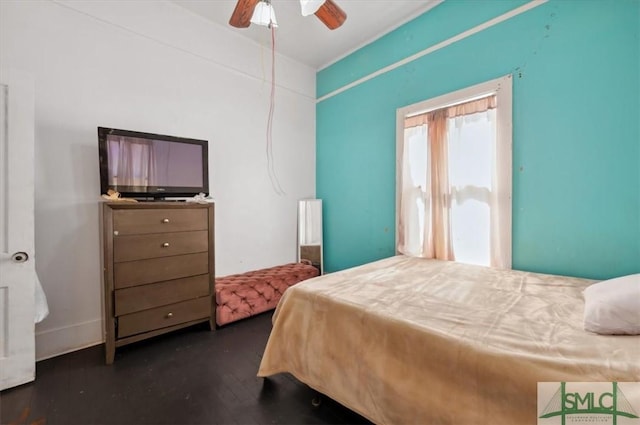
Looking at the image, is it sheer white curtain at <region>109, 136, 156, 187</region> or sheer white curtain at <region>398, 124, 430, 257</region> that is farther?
sheer white curtain at <region>398, 124, 430, 257</region>

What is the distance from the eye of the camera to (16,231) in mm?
1739

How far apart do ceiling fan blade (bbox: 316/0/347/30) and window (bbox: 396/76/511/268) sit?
1.12 metres

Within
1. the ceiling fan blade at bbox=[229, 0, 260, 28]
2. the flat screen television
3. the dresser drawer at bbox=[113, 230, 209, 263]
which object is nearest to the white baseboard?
the dresser drawer at bbox=[113, 230, 209, 263]

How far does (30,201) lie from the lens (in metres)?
1.78

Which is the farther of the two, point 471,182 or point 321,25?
point 321,25

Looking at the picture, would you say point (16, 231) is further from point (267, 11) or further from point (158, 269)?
point (267, 11)

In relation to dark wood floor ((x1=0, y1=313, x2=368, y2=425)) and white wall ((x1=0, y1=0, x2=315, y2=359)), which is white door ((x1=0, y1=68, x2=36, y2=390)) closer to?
dark wood floor ((x1=0, y1=313, x2=368, y2=425))

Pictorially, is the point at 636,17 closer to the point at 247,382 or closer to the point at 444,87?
the point at 444,87

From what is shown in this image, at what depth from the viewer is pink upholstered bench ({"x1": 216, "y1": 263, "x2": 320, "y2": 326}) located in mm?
2584

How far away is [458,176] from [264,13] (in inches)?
80.8

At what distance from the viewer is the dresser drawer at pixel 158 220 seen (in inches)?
80.4

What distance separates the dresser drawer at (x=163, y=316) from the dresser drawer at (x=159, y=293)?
42 millimetres

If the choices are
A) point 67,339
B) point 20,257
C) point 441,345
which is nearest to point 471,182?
point 441,345

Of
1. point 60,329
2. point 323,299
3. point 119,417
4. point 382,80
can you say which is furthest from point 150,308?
point 382,80
